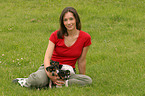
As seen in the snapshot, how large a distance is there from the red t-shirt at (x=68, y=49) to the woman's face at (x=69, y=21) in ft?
0.86

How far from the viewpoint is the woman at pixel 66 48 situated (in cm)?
464

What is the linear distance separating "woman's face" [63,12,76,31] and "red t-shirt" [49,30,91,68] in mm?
262

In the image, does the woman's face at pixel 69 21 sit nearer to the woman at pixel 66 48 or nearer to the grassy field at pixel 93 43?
the woman at pixel 66 48

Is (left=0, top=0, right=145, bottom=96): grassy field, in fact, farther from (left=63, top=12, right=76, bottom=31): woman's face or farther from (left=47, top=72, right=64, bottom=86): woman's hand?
(left=63, top=12, right=76, bottom=31): woman's face

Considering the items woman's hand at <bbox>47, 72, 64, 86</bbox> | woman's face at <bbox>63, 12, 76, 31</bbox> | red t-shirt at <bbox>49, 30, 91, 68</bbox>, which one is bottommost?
woman's hand at <bbox>47, 72, 64, 86</bbox>

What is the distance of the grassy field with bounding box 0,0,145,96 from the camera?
4695 mm

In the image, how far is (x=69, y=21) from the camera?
462cm

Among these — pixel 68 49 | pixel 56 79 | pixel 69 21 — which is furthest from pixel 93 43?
pixel 56 79

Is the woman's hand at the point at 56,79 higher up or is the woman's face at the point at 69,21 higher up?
the woman's face at the point at 69,21

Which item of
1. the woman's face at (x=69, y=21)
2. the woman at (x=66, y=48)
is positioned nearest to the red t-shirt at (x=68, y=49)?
the woman at (x=66, y=48)

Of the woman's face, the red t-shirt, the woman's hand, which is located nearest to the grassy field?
the woman's hand

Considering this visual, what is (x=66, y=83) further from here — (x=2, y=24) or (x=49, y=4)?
(x=49, y=4)

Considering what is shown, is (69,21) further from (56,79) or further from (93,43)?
(93,43)

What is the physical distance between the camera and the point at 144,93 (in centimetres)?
439
